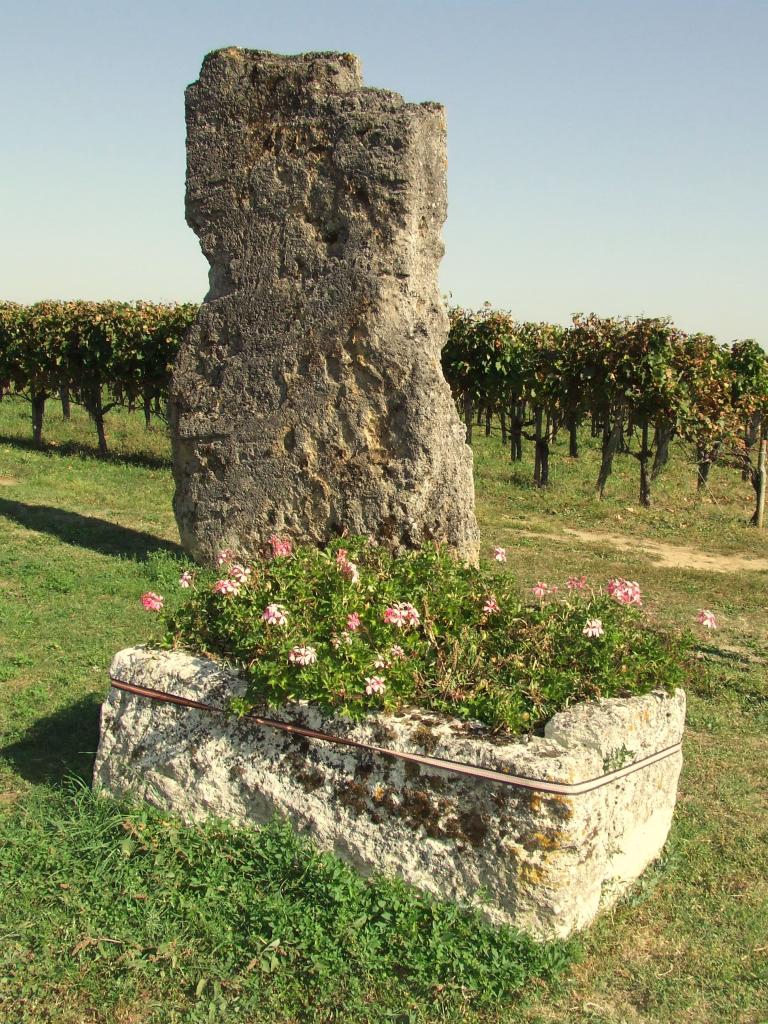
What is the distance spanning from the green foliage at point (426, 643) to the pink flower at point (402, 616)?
4 centimetres

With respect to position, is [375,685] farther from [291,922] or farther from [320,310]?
[320,310]

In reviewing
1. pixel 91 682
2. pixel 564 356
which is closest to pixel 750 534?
pixel 564 356

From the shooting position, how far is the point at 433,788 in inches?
180

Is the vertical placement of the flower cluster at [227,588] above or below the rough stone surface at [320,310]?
below

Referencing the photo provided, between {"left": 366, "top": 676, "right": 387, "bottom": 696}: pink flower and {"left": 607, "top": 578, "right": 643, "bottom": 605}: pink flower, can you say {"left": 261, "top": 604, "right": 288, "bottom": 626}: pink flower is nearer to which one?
{"left": 366, "top": 676, "right": 387, "bottom": 696}: pink flower

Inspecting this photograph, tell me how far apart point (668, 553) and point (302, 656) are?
34.9ft

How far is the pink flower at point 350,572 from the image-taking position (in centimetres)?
594

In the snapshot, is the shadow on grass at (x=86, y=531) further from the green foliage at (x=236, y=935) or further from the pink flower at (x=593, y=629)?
the pink flower at (x=593, y=629)

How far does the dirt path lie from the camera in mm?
13781

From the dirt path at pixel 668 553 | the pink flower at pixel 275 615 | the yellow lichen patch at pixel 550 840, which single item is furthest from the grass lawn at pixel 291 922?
the dirt path at pixel 668 553

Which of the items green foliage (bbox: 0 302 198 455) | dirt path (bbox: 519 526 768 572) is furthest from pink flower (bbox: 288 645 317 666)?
green foliage (bbox: 0 302 198 455)

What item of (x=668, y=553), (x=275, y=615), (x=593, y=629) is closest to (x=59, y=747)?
(x=275, y=615)

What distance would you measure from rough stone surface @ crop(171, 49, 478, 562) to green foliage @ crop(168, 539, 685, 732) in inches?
84.9

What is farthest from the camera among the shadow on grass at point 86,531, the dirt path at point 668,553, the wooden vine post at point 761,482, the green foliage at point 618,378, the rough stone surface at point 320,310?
the green foliage at point 618,378
